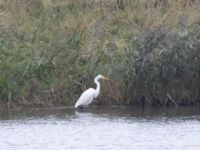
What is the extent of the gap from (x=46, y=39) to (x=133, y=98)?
3.89 meters

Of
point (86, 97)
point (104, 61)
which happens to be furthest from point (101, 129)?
point (104, 61)

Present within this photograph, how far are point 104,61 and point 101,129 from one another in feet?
15.5

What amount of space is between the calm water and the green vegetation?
0.60 meters

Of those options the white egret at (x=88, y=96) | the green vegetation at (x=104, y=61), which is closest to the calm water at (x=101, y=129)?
the white egret at (x=88, y=96)

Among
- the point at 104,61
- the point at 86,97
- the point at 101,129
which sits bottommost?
the point at 101,129

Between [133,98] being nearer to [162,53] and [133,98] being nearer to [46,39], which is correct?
[162,53]

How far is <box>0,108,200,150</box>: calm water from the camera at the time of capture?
24969mm

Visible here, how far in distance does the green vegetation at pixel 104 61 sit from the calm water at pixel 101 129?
23.8 inches

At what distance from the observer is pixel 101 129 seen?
27.0 m

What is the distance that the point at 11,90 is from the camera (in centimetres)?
3017

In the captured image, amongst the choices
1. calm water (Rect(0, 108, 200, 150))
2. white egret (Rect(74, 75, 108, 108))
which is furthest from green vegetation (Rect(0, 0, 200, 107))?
calm water (Rect(0, 108, 200, 150))

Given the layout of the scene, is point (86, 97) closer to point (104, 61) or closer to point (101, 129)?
point (104, 61)

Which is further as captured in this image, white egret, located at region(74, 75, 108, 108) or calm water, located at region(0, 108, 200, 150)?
white egret, located at region(74, 75, 108, 108)

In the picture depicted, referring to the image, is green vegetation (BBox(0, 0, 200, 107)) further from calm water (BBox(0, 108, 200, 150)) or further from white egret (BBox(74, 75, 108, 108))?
calm water (BBox(0, 108, 200, 150))
